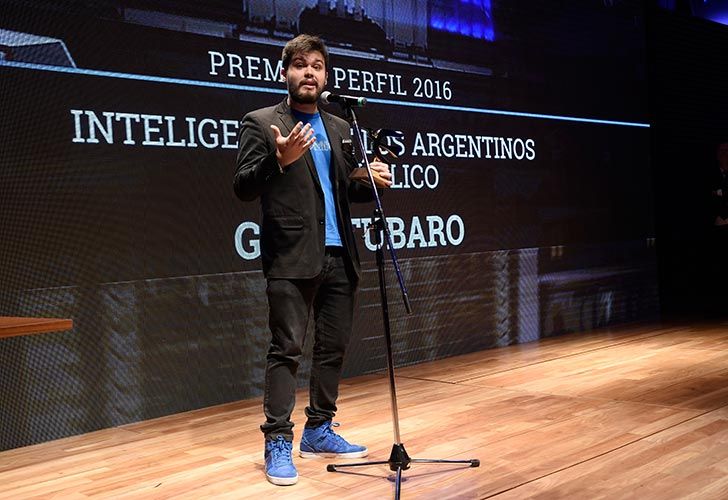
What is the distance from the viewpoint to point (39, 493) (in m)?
2.70

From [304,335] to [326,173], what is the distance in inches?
21.9

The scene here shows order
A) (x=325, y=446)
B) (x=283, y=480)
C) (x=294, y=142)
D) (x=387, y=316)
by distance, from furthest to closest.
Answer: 1. (x=325, y=446)
2. (x=283, y=480)
3. (x=387, y=316)
4. (x=294, y=142)

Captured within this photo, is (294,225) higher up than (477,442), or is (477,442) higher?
(294,225)

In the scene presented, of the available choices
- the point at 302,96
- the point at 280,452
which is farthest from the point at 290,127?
the point at 280,452

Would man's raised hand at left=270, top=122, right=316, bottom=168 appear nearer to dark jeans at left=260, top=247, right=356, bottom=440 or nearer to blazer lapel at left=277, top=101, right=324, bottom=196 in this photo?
blazer lapel at left=277, top=101, right=324, bottom=196

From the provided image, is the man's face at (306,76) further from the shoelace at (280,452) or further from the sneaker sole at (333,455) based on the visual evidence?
the sneaker sole at (333,455)

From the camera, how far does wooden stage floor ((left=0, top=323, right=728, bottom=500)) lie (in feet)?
8.54

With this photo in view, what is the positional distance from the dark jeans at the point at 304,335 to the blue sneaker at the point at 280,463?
0.03 metres

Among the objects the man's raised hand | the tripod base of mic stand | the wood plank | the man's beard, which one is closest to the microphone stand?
the tripod base of mic stand

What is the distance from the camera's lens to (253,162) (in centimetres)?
269

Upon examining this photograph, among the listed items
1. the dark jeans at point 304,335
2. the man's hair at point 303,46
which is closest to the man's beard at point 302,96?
the man's hair at point 303,46

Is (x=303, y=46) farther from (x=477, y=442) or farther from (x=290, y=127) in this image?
(x=477, y=442)

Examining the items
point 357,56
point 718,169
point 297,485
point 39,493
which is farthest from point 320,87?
point 718,169

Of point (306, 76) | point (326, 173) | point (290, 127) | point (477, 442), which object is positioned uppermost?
point (306, 76)
